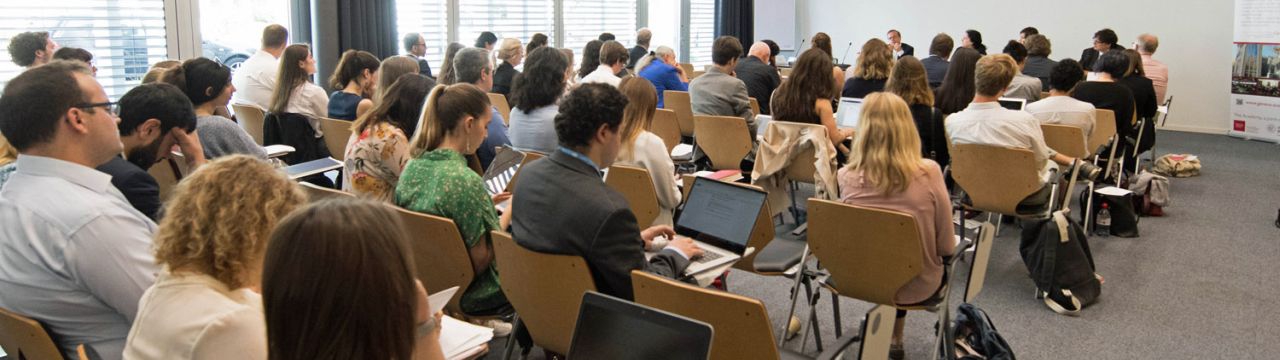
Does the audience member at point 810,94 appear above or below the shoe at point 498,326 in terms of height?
above

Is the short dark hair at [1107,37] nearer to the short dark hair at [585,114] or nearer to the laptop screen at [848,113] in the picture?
the laptop screen at [848,113]

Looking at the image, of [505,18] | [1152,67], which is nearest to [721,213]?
[1152,67]

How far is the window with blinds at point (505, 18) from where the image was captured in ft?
32.5

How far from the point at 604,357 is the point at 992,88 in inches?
129

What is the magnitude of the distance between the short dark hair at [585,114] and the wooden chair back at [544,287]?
1.05ft

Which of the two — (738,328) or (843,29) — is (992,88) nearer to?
(738,328)

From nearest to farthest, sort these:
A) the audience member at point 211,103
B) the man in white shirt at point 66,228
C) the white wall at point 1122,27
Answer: the man in white shirt at point 66,228 < the audience member at point 211,103 < the white wall at point 1122,27

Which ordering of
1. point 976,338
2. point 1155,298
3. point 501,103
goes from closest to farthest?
point 976,338, point 1155,298, point 501,103

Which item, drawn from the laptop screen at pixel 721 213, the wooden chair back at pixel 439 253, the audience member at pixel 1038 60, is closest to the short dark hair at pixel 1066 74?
the audience member at pixel 1038 60

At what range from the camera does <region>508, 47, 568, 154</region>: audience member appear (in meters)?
4.44

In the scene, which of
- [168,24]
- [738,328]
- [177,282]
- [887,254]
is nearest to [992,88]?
[887,254]

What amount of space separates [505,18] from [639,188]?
23.0 ft

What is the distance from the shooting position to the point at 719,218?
300cm

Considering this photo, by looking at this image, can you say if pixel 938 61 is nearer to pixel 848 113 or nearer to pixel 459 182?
pixel 848 113
